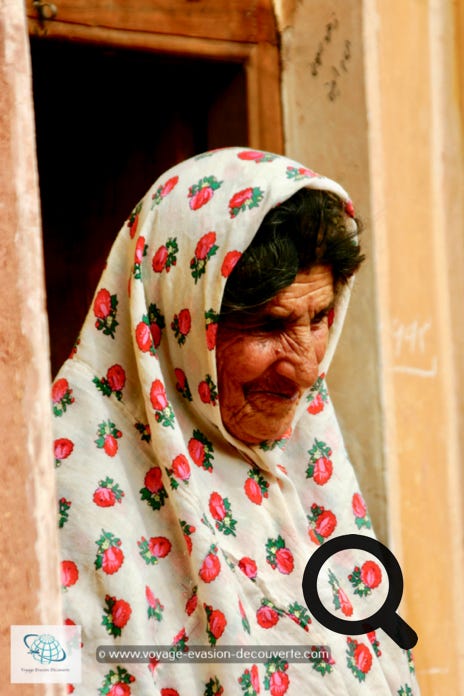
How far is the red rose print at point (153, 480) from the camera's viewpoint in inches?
82.0

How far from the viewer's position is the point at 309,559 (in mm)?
2244

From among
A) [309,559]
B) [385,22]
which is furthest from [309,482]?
[385,22]

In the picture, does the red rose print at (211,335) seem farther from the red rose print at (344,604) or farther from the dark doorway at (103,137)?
the dark doorway at (103,137)

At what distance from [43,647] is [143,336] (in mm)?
744

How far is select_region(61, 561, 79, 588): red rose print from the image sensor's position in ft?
Answer: 6.40

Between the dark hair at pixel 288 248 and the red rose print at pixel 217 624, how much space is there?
1.63ft

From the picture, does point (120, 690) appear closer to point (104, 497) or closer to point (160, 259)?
point (104, 497)

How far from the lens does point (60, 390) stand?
211 centimetres

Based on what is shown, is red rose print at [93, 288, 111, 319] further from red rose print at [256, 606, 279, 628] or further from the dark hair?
red rose print at [256, 606, 279, 628]

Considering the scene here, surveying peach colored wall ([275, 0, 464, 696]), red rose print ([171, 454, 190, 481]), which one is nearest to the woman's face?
red rose print ([171, 454, 190, 481])

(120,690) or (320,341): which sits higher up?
(320,341)

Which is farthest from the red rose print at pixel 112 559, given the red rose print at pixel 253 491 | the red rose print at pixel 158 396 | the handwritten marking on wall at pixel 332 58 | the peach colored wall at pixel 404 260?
the handwritten marking on wall at pixel 332 58

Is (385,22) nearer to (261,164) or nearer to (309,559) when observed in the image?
(261,164)

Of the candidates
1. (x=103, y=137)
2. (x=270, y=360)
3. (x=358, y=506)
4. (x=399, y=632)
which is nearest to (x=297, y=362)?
(x=270, y=360)
